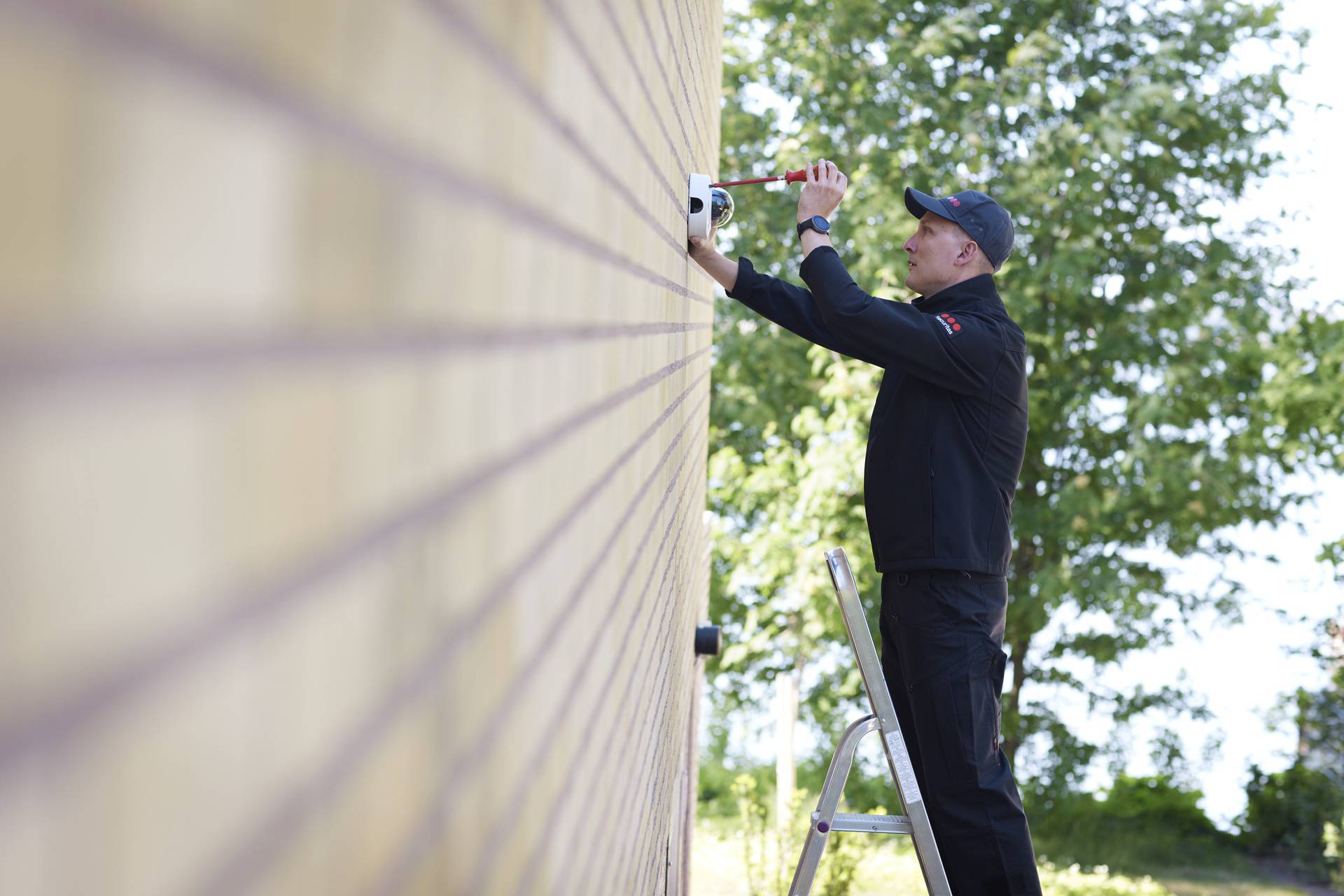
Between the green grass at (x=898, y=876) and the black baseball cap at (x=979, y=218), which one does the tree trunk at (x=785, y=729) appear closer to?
the green grass at (x=898, y=876)

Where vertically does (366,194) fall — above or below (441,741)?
above

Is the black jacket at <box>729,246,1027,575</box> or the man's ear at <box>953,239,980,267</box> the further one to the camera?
the man's ear at <box>953,239,980,267</box>

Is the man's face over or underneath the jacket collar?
over

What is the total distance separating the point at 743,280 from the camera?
321 cm

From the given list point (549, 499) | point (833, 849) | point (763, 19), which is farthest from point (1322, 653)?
point (549, 499)

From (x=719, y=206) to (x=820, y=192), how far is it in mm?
276

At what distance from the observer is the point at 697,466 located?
4930 mm

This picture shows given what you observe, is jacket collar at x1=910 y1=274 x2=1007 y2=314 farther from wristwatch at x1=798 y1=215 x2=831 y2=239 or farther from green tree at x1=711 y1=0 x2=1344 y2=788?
green tree at x1=711 y1=0 x2=1344 y2=788

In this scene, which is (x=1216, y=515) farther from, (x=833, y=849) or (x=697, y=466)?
(x=697, y=466)

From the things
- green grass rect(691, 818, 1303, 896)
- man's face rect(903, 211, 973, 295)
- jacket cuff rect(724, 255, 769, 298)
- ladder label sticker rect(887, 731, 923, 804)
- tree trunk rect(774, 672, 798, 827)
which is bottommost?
green grass rect(691, 818, 1303, 896)

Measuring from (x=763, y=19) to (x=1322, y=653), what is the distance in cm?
732

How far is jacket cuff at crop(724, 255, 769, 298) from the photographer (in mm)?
3189

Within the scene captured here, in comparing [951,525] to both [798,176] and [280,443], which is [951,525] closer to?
[798,176]

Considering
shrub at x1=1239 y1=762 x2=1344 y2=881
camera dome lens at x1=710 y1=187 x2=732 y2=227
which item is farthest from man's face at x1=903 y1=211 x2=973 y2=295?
shrub at x1=1239 y1=762 x2=1344 y2=881
